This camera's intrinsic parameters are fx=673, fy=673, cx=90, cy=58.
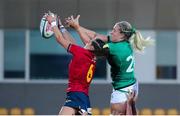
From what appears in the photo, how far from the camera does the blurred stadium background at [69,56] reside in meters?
18.7

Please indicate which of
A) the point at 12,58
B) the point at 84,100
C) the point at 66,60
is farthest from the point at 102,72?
the point at 84,100

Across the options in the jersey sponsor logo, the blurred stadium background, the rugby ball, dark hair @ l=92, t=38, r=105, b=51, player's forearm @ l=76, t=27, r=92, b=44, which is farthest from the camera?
the blurred stadium background

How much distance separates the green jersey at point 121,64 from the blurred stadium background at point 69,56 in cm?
1043

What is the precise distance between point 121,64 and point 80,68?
1.63 ft

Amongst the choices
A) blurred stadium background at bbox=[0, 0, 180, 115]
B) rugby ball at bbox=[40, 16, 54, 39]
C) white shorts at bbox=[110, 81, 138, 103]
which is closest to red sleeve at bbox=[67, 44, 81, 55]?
rugby ball at bbox=[40, 16, 54, 39]

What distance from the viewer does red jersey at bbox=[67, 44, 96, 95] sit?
8127mm

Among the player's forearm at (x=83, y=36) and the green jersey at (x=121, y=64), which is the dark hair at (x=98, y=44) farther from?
the player's forearm at (x=83, y=36)

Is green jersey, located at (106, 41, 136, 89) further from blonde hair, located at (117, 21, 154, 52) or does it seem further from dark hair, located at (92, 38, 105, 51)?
blonde hair, located at (117, 21, 154, 52)

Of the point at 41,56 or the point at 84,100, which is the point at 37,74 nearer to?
the point at 41,56

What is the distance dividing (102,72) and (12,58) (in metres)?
2.57

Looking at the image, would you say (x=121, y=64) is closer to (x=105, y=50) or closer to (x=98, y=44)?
(x=105, y=50)

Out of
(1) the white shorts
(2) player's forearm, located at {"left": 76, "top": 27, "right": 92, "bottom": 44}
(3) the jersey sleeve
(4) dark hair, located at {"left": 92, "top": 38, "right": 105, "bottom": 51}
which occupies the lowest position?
(1) the white shorts

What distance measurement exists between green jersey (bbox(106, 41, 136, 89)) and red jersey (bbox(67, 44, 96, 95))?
0.26 m

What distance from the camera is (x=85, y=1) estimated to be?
18719 millimetres
